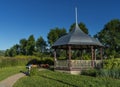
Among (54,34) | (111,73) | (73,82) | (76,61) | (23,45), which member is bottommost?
(73,82)

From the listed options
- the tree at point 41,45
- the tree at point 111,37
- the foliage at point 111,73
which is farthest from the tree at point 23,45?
the foliage at point 111,73

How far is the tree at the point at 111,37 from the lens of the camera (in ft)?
131

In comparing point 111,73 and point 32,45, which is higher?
point 32,45

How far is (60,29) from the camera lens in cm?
5178

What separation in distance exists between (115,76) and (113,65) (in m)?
2.92

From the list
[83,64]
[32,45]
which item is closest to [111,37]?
[83,64]

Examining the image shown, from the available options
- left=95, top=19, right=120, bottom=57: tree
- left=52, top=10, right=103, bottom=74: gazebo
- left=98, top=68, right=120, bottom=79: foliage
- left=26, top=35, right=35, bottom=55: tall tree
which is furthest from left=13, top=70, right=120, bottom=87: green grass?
left=26, top=35, right=35, bottom=55: tall tree

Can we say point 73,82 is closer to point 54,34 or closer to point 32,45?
point 54,34

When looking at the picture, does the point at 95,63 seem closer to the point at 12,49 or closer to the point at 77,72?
the point at 77,72

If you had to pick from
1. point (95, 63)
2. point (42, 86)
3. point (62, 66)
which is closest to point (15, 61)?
point (62, 66)

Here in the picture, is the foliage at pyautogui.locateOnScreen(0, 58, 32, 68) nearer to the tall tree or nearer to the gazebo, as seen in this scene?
the gazebo

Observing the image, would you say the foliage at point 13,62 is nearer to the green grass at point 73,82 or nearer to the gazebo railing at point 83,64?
the gazebo railing at point 83,64

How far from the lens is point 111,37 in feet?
136

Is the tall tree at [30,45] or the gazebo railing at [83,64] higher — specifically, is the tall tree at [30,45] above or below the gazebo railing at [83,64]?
above
